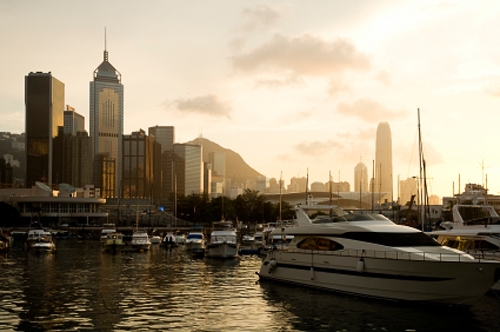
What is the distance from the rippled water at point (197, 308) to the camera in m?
27.0

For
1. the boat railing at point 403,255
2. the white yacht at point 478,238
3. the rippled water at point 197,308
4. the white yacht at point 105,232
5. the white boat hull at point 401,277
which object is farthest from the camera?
the white yacht at point 105,232

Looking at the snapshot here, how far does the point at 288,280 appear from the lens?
38.8 metres

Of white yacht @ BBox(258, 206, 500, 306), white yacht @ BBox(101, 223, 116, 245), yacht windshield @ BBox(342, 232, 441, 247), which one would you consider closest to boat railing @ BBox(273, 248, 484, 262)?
white yacht @ BBox(258, 206, 500, 306)

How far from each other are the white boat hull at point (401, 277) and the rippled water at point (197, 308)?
655mm

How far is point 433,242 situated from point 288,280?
989 centimetres

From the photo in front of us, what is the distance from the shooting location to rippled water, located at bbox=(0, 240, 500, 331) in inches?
1063

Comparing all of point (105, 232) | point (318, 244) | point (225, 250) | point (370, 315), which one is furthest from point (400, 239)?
point (105, 232)

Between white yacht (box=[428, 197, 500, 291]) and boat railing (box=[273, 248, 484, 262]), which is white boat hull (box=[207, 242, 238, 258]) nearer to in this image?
white yacht (box=[428, 197, 500, 291])

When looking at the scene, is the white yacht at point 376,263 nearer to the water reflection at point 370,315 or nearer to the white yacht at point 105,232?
the water reflection at point 370,315

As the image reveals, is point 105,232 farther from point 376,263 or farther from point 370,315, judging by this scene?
point 370,315

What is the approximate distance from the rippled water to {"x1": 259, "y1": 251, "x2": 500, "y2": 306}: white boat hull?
2.15 ft

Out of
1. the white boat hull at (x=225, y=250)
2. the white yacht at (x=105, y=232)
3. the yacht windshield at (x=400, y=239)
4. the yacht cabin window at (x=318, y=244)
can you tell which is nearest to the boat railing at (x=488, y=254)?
the yacht windshield at (x=400, y=239)

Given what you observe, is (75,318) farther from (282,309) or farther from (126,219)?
(126,219)

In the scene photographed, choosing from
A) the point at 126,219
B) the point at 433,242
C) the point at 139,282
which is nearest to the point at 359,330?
the point at 433,242
